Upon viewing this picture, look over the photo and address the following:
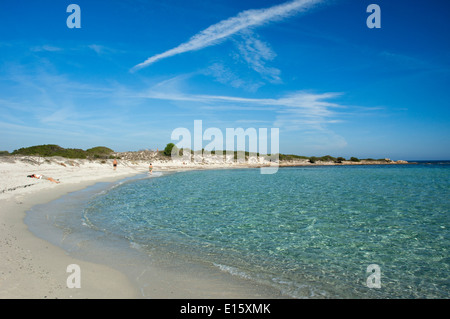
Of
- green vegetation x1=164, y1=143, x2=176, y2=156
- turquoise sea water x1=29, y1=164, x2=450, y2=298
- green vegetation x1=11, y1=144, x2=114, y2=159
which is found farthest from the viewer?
green vegetation x1=164, y1=143, x2=176, y2=156

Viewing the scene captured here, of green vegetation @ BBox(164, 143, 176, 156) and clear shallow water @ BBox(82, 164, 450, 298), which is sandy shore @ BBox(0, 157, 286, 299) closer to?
clear shallow water @ BBox(82, 164, 450, 298)

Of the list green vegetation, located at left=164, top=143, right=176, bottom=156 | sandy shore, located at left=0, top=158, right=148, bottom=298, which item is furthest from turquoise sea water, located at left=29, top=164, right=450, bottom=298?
green vegetation, located at left=164, top=143, right=176, bottom=156

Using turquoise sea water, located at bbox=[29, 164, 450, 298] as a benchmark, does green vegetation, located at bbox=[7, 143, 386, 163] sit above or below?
above

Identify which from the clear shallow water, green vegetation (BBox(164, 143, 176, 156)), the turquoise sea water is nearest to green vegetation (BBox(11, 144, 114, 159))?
green vegetation (BBox(164, 143, 176, 156))

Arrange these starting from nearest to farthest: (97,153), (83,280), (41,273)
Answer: (83,280)
(41,273)
(97,153)

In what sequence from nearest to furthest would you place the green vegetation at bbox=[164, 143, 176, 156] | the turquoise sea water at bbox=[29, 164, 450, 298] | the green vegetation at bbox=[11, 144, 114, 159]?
the turquoise sea water at bbox=[29, 164, 450, 298] < the green vegetation at bbox=[11, 144, 114, 159] < the green vegetation at bbox=[164, 143, 176, 156]

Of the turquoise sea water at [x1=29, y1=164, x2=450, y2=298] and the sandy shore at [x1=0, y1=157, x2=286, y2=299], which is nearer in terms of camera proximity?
the sandy shore at [x1=0, y1=157, x2=286, y2=299]

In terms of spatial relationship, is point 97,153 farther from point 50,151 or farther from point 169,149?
point 169,149

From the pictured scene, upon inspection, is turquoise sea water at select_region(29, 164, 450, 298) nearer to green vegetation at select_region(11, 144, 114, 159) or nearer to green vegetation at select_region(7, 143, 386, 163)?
green vegetation at select_region(7, 143, 386, 163)

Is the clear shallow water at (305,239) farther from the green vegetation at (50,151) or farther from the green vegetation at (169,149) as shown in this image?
the green vegetation at (169,149)

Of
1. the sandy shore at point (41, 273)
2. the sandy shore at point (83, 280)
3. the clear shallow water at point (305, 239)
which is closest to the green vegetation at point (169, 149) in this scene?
the clear shallow water at point (305, 239)

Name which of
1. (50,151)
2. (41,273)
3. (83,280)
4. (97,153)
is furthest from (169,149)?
(83,280)

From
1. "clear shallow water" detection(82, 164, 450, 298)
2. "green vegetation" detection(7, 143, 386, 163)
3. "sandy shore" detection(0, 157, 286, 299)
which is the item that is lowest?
"clear shallow water" detection(82, 164, 450, 298)
